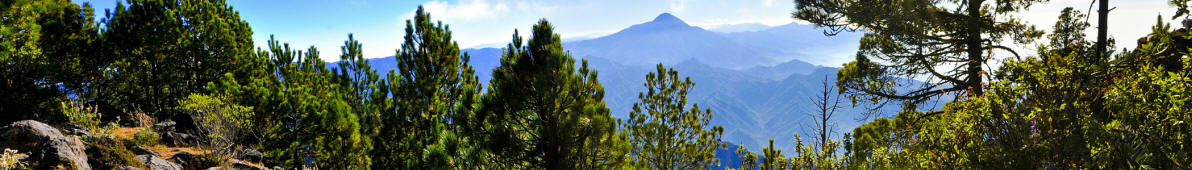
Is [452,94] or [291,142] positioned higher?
[452,94]

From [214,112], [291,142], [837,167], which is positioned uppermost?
[214,112]

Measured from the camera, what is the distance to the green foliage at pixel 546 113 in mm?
5402

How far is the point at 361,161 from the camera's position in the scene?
9.31 m

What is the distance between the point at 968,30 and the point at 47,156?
52.2ft

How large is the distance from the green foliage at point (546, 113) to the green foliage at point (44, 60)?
1928 centimetres

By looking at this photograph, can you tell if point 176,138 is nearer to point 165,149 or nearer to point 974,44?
point 165,149

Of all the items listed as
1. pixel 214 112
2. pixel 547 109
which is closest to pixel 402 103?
pixel 547 109

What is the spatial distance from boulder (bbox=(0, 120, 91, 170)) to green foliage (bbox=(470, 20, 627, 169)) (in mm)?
6902

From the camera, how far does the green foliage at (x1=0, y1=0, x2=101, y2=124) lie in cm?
1647

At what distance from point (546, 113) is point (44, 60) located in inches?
921

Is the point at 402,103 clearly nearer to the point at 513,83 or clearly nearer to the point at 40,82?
the point at 513,83

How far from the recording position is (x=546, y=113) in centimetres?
559

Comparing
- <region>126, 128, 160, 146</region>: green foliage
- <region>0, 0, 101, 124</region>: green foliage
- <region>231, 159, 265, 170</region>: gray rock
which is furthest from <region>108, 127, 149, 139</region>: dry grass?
<region>231, 159, 265, 170</region>: gray rock

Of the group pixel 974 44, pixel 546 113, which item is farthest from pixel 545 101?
pixel 974 44
